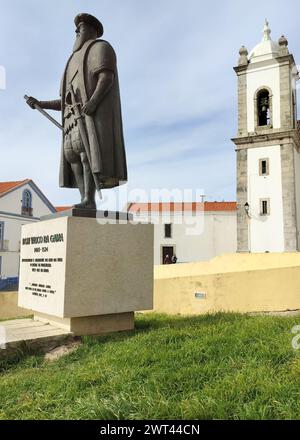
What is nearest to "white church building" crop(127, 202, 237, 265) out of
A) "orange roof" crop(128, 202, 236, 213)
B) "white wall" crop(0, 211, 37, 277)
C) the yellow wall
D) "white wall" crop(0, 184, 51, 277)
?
"orange roof" crop(128, 202, 236, 213)

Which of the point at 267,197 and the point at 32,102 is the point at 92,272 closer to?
the point at 32,102

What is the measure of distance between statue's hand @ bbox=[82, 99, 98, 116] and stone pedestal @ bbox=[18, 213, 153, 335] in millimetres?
1273

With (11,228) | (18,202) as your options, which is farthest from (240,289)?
(18,202)

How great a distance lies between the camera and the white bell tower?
2308cm

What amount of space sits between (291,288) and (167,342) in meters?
2.84

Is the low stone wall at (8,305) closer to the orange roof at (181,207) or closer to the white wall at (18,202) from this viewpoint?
the white wall at (18,202)

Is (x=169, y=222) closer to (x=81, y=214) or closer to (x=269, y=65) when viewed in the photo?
(x=269, y=65)

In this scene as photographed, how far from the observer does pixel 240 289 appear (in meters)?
6.32

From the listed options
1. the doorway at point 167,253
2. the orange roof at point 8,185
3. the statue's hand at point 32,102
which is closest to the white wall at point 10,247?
the orange roof at point 8,185

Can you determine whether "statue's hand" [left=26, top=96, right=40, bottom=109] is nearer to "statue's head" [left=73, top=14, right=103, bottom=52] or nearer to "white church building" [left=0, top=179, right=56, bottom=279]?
"statue's head" [left=73, top=14, right=103, bottom=52]

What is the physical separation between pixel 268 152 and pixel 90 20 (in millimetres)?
20280

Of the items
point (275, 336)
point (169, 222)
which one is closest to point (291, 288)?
point (275, 336)

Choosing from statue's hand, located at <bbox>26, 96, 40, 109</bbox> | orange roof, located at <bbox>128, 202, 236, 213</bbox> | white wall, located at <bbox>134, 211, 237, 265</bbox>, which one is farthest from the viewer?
orange roof, located at <bbox>128, 202, 236, 213</bbox>
